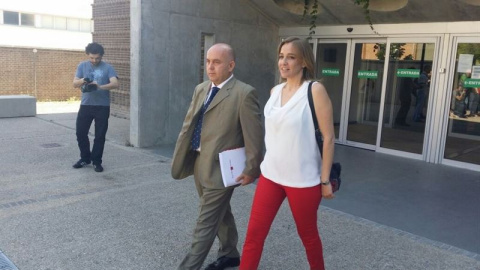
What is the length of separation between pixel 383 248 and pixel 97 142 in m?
4.22

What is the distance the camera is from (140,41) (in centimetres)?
779

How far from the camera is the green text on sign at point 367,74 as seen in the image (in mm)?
8805

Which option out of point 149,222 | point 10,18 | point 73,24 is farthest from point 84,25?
point 149,222

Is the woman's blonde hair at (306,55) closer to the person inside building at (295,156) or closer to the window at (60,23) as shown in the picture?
the person inside building at (295,156)

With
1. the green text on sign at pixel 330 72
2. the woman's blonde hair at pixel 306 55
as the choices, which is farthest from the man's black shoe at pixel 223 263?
the green text on sign at pixel 330 72

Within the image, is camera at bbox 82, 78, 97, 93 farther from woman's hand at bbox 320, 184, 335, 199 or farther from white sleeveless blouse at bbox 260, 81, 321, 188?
woman's hand at bbox 320, 184, 335, 199

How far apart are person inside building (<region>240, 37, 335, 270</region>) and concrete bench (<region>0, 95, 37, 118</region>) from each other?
406 inches

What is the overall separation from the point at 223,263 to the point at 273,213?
2.95 ft

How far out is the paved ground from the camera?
382cm

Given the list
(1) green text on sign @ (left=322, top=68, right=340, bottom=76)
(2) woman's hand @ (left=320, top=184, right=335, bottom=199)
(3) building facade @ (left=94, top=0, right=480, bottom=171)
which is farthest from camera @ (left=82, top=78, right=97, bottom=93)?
(1) green text on sign @ (left=322, top=68, right=340, bottom=76)

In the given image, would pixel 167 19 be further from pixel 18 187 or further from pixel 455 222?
pixel 455 222

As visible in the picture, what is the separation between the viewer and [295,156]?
2869 mm

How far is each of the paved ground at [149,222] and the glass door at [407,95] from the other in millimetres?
1285

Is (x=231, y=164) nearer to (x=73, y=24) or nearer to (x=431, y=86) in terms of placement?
(x=431, y=86)
